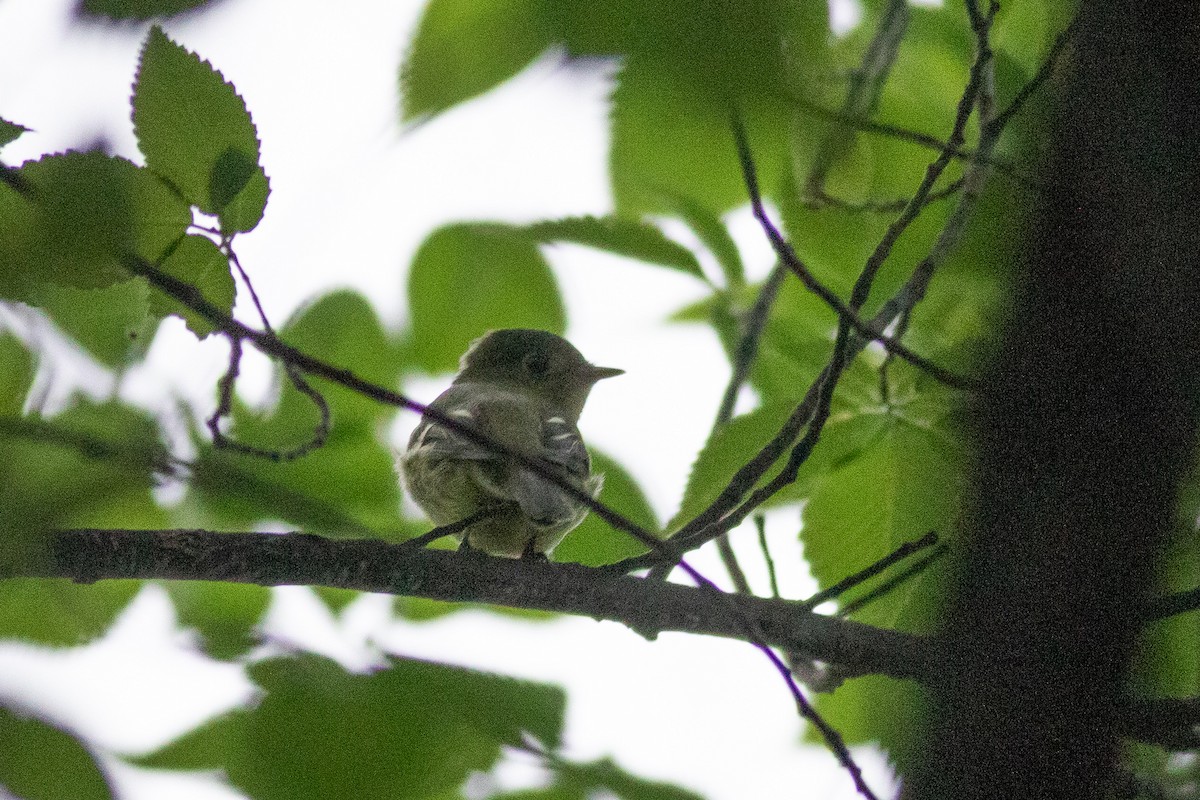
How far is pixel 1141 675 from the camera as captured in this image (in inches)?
31.7

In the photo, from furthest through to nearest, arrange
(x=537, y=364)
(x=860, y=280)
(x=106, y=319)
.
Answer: (x=537, y=364)
(x=860, y=280)
(x=106, y=319)

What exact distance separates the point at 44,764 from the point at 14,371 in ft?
1.61

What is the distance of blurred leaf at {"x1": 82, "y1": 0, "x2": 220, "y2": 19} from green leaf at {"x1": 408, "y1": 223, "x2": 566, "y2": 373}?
5.61ft

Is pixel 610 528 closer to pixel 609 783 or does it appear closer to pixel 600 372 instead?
pixel 609 783

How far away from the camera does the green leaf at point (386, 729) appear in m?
1.01

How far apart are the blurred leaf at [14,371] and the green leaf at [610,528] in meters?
1.18

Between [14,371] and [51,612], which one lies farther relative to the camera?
[51,612]

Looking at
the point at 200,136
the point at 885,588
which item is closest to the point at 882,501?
the point at 885,588

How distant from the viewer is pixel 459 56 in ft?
3.58

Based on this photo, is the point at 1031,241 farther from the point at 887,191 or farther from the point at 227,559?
the point at 887,191

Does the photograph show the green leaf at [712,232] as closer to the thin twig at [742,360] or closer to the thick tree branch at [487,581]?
the thin twig at [742,360]

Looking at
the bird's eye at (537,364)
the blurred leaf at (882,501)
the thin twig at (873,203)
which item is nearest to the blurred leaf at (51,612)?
the blurred leaf at (882,501)

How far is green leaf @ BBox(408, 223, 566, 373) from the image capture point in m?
2.42

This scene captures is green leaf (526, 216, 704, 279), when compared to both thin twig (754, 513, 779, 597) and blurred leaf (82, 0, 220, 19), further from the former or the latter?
Answer: blurred leaf (82, 0, 220, 19)
